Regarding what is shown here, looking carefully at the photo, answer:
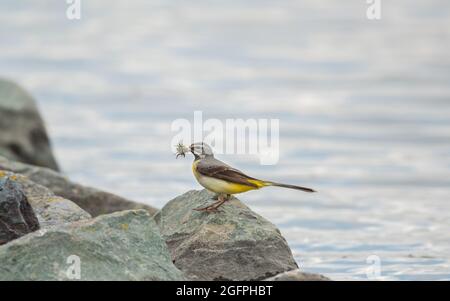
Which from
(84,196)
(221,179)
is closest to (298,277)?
(221,179)

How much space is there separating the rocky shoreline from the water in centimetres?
217

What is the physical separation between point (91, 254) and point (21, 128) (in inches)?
329

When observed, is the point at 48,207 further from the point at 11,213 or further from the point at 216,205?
the point at 216,205

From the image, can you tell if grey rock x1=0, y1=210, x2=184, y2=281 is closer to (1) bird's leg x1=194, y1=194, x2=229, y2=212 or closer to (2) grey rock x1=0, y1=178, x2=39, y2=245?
(2) grey rock x1=0, y1=178, x2=39, y2=245

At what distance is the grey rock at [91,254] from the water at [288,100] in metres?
3.27

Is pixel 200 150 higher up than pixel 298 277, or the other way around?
pixel 200 150

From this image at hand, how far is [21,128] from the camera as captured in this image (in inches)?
639

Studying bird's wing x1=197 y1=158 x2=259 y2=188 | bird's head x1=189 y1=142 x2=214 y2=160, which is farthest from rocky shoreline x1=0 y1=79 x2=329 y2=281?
bird's head x1=189 y1=142 x2=214 y2=160

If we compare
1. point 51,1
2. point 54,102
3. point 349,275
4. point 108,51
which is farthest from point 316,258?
point 51,1

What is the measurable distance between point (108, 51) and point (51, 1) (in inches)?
182

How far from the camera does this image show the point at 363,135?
18656 millimetres

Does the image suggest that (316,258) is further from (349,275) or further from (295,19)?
(295,19)

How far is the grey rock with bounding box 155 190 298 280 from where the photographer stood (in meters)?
9.07

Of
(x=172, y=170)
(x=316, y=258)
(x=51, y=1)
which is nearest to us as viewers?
(x=316, y=258)
